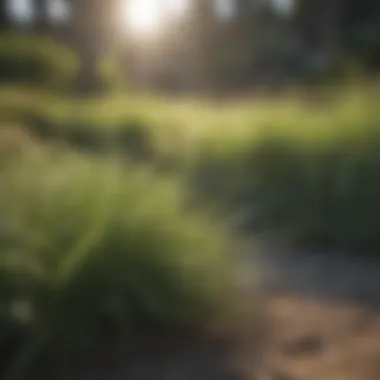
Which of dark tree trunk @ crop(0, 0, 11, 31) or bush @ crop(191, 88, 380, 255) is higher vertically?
dark tree trunk @ crop(0, 0, 11, 31)

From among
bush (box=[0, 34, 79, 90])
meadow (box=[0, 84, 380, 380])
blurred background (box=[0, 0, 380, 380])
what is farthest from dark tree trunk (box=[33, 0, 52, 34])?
meadow (box=[0, 84, 380, 380])

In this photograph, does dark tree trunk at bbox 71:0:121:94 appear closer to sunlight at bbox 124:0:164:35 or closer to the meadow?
sunlight at bbox 124:0:164:35

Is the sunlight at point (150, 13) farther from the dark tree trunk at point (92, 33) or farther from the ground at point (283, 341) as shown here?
the ground at point (283, 341)

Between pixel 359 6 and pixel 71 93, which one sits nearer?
pixel 71 93

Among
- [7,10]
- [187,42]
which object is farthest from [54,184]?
[187,42]

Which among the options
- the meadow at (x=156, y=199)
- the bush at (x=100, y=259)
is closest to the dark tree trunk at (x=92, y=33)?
the meadow at (x=156, y=199)

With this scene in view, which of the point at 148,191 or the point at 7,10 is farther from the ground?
the point at 7,10

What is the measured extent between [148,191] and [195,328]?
683 millimetres

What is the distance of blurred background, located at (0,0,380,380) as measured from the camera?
3863 mm

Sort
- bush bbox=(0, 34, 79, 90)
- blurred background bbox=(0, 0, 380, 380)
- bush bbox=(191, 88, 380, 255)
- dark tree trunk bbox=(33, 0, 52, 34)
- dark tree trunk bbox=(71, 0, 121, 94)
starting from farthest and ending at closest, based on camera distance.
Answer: bush bbox=(0, 34, 79, 90) < dark tree trunk bbox=(71, 0, 121, 94) < dark tree trunk bbox=(33, 0, 52, 34) < bush bbox=(191, 88, 380, 255) < blurred background bbox=(0, 0, 380, 380)

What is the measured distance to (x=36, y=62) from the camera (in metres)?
7.47

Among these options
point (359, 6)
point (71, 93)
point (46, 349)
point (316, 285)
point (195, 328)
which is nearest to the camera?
point (46, 349)

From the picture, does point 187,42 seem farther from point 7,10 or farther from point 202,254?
point 202,254

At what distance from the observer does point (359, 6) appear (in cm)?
814
